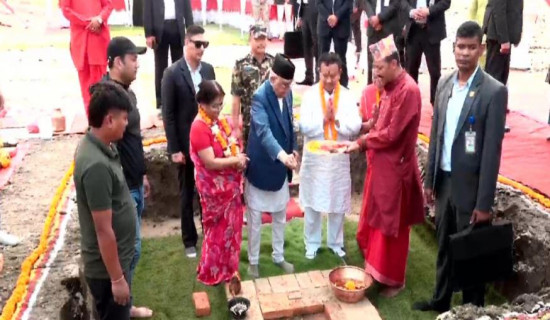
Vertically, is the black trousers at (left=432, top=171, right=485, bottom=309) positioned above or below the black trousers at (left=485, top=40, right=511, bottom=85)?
below

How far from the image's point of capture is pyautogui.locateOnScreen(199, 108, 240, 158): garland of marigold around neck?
425cm

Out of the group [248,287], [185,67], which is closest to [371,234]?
[248,287]

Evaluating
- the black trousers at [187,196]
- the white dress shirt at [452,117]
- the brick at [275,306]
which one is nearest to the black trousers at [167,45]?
the black trousers at [187,196]

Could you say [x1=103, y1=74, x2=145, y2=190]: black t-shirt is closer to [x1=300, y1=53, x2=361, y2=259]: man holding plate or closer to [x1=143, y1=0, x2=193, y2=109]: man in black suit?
[x1=300, y1=53, x2=361, y2=259]: man holding plate

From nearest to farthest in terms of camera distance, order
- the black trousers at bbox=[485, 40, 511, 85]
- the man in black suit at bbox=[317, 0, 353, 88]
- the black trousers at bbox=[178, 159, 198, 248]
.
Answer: the black trousers at bbox=[178, 159, 198, 248] → the black trousers at bbox=[485, 40, 511, 85] → the man in black suit at bbox=[317, 0, 353, 88]

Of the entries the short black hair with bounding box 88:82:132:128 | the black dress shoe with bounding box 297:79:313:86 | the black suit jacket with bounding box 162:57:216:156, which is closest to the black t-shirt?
the black suit jacket with bounding box 162:57:216:156

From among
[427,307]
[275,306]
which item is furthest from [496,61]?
[275,306]

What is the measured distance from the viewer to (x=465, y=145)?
154 inches

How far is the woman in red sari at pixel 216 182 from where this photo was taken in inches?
166

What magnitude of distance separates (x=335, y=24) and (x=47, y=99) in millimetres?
4460

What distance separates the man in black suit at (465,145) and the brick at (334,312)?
0.82 m

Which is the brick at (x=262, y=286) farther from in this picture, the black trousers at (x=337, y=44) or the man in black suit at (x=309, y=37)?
the man in black suit at (x=309, y=37)

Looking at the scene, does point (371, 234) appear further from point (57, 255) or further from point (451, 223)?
point (57, 255)

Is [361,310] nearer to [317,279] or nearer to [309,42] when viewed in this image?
[317,279]
